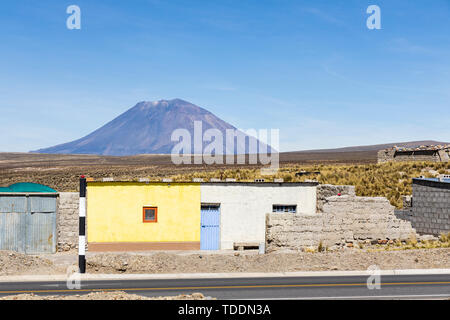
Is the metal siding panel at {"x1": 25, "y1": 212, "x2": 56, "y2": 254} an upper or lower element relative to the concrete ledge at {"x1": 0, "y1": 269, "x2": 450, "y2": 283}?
upper

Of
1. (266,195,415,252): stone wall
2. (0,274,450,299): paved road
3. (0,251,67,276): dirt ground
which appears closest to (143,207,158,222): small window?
(266,195,415,252): stone wall

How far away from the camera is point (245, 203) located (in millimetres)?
30625

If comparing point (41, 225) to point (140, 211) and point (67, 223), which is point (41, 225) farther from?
point (140, 211)

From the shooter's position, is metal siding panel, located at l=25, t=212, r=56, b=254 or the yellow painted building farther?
the yellow painted building

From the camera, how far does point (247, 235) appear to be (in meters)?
30.6

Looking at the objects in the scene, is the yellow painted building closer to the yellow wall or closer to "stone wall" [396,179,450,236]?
the yellow wall

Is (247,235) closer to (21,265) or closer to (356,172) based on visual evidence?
(21,265)

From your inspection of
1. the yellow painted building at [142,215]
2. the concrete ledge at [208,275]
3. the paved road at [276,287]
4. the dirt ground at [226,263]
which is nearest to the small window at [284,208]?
the yellow painted building at [142,215]

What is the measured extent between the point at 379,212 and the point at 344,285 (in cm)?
1327

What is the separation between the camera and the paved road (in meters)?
15.2

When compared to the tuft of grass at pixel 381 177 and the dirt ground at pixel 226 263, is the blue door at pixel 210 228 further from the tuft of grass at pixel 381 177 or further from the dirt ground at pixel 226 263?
the tuft of grass at pixel 381 177

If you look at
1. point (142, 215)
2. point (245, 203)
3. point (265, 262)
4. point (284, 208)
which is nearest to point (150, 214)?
point (142, 215)

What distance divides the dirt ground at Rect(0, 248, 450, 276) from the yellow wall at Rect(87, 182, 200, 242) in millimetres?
5223

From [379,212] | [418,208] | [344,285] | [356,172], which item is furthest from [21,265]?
[356,172]
